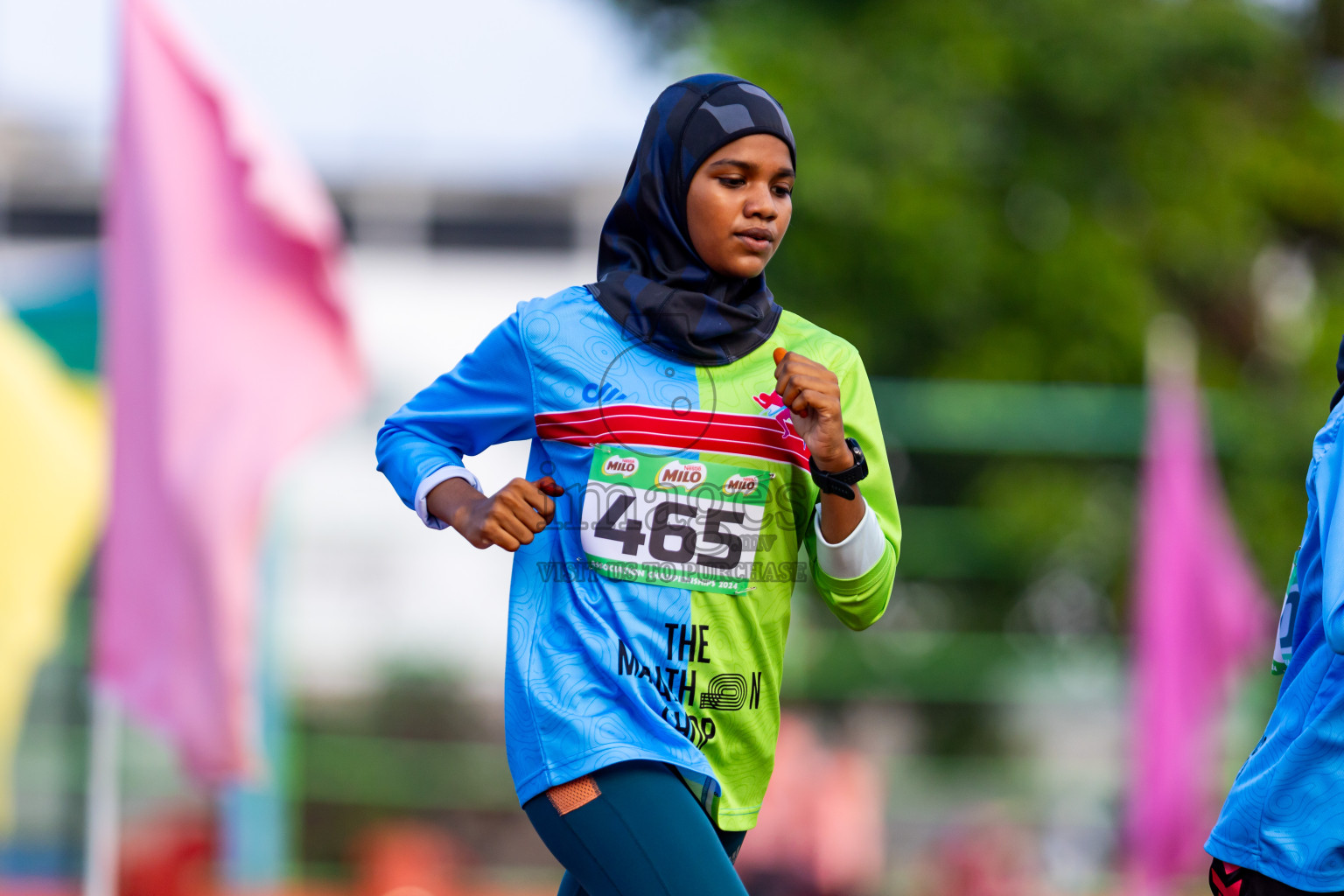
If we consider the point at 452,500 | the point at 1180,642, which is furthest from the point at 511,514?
Answer: the point at 1180,642

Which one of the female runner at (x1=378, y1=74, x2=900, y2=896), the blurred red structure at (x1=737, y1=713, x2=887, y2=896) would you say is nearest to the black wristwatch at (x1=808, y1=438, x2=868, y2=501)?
the female runner at (x1=378, y1=74, x2=900, y2=896)

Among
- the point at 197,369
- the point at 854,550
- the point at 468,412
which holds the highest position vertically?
the point at 197,369

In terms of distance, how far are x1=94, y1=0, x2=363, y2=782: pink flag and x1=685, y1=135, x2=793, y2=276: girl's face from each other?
3491mm

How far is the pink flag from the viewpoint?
5.79 metres

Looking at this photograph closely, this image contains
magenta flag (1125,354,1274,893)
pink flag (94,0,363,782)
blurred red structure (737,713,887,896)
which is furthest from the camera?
magenta flag (1125,354,1274,893)

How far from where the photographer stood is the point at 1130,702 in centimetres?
1220

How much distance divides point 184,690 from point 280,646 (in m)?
6.25

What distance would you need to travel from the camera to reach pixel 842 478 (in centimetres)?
263

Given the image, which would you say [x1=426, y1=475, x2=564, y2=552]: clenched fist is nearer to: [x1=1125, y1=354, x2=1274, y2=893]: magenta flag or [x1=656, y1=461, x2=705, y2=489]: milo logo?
[x1=656, y1=461, x2=705, y2=489]: milo logo

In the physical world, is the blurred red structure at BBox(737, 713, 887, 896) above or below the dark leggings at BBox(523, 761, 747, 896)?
below

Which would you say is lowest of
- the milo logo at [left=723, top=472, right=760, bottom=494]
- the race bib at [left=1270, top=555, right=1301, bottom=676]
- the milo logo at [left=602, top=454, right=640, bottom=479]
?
the race bib at [left=1270, top=555, right=1301, bottom=676]

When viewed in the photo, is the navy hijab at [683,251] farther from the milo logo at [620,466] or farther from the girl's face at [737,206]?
the milo logo at [620,466]

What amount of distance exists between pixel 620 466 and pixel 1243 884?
1.16 m

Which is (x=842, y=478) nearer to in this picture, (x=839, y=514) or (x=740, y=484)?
(x=839, y=514)
